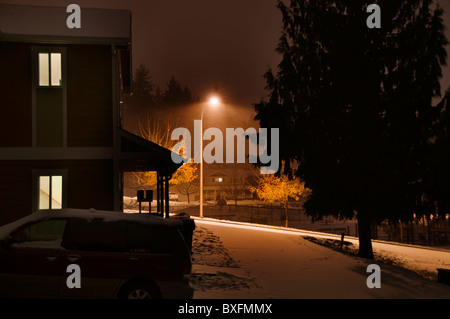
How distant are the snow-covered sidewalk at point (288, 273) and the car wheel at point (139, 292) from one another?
1.69m

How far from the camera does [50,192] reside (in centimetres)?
1316

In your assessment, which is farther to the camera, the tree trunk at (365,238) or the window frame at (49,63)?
the tree trunk at (365,238)

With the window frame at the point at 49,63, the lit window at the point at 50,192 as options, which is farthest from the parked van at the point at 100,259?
the window frame at the point at 49,63

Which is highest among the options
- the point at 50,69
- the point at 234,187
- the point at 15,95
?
the point at 50,69

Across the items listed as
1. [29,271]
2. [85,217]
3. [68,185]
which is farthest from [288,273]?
[68,185]

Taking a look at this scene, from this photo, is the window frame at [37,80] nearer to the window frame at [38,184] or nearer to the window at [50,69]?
the window at [50,69]

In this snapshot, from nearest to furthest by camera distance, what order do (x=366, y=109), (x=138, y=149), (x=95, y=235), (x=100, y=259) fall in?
(x=100, y=259), (x=95, y=235), (x=138, y=149), (x=366, y=109)

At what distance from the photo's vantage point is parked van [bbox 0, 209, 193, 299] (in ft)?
22.0

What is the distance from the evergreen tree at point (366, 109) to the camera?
17.0 meters

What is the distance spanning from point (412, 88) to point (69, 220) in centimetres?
1454

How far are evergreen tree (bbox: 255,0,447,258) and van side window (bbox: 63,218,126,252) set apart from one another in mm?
11503

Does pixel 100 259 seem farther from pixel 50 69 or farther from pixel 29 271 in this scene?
pixel 50 69

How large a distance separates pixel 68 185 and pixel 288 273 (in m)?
6.90

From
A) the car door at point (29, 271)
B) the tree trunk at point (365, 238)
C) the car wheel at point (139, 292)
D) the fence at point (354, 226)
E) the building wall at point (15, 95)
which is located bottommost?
the fence at point (354, 226)
